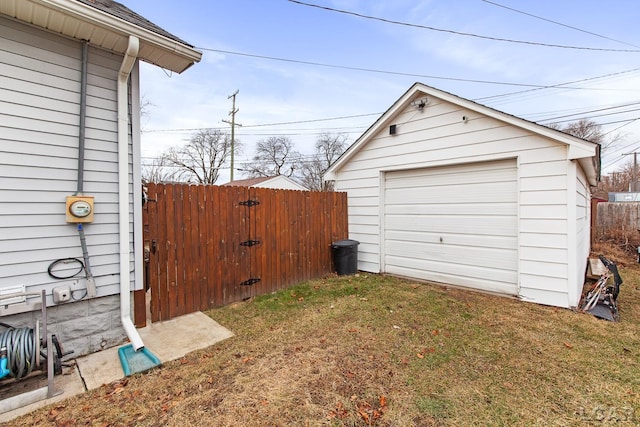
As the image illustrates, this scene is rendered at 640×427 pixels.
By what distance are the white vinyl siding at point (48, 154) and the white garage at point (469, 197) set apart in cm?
478

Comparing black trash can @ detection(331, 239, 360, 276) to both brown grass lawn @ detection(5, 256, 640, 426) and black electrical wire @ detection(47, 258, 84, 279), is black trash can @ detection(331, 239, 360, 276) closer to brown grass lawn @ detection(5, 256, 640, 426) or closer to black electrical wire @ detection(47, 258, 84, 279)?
brown grass lawn @ detection(5, 256, 640, 426)

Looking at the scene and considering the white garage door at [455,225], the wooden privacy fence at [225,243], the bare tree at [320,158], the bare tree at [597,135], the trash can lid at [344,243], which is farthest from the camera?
the bare tree at [320,158]

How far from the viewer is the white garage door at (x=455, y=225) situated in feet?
15.8

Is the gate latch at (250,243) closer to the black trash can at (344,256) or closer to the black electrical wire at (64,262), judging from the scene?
the black trash can at (344,256)

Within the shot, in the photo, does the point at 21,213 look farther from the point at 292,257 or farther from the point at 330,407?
the point at 292,257

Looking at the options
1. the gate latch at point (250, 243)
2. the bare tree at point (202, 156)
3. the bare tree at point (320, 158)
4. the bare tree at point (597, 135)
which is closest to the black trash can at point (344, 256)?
the gate latch at point (250, 243)

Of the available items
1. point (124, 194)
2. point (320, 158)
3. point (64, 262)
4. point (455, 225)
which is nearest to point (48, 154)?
point (124, 194)

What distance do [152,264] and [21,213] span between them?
4.61 ft

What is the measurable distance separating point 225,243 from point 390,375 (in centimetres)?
303

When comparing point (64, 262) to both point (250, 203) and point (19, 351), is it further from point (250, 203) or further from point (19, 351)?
point (250, 203)

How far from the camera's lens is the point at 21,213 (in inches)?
102

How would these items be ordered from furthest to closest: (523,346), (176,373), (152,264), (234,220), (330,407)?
(234,220)
(152,264)
(523,346)
(176,373)
(330,407)

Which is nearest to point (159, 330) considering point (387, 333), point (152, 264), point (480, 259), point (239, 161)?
point (152, 264)

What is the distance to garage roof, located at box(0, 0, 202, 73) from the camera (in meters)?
2.44
